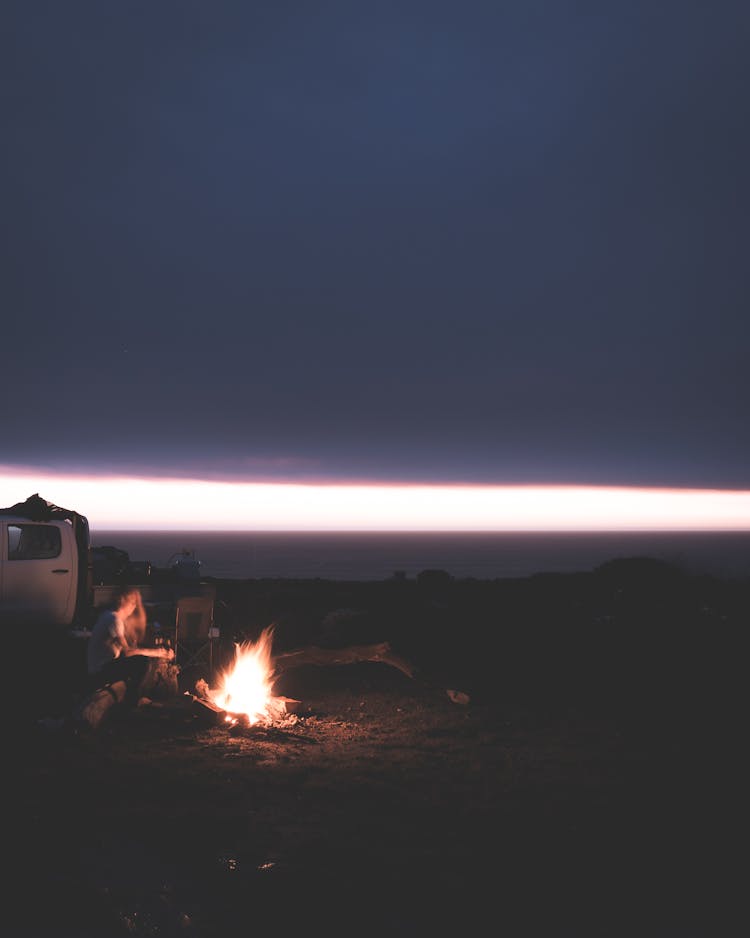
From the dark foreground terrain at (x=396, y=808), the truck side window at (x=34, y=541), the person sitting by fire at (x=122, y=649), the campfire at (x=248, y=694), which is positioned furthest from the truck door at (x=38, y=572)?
the campfire at (x=248, y=694)

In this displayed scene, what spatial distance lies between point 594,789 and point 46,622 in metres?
7.64

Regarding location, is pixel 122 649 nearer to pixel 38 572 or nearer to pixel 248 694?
pixel 248 694

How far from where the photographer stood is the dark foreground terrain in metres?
5.09

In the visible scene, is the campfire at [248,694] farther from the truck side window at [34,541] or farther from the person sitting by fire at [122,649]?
the truck side window at [34,541]

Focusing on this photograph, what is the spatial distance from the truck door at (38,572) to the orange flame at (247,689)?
247 cm

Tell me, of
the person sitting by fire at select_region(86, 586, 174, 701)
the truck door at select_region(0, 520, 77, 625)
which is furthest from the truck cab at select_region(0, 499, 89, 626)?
the person sitting by fire at select_region(86, 586, 174, 701)

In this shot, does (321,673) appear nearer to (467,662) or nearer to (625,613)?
Answer: (467,662)

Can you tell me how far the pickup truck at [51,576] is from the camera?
11.3 metres

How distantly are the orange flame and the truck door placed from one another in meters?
2.47

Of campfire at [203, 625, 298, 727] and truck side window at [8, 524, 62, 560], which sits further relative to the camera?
truck side window at [8, 524, 62, 560]

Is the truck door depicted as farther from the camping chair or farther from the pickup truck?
the camping chair

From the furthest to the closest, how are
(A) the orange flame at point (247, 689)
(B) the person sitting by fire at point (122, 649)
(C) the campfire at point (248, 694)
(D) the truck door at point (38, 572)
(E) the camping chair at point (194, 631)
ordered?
(E) the camping chair at point (194, 631)
(D) the truck door at point (38, 572)
(A) the orange flame at point (247, 689)
(C) the campfire at point (248, 694)
(B) the person sitting by fire at point (122, 649)

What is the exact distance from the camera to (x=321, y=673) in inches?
537

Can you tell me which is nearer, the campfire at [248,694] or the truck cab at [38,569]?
the campfire at [248,694]
